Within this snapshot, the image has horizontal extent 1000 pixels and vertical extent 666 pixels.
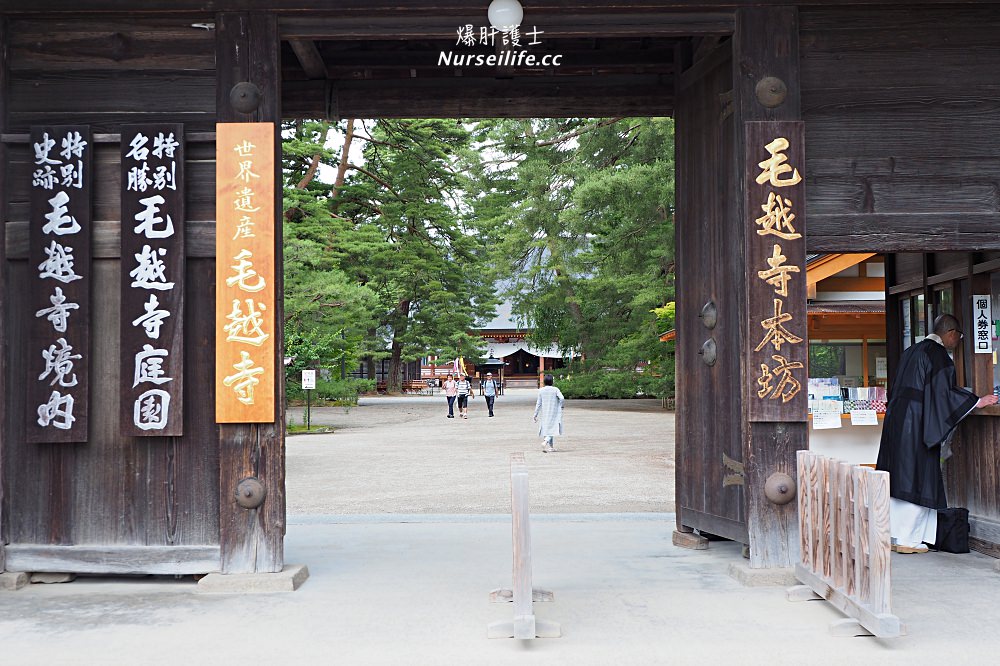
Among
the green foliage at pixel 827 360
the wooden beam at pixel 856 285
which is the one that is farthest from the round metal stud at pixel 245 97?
the wooden beam at pixel 856 285

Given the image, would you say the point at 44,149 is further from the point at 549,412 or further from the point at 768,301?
the point at 549,412

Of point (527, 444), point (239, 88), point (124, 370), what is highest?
point (239, 88)

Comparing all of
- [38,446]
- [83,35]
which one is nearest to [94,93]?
[83,35]

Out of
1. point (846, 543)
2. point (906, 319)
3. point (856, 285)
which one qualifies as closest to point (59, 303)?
point (846, 543)

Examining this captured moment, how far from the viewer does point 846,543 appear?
4.66 meters

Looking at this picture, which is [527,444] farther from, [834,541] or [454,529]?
[834,541]

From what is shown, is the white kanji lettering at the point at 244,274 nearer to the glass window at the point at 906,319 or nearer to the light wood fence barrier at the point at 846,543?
the light wood fence barrier at the point at 846,543

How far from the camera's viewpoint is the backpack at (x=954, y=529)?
6.77m

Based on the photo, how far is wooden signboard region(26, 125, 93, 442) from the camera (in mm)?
5758

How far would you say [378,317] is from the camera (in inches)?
1442

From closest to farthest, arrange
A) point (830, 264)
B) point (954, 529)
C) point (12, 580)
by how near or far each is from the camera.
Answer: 1. point (12, 580)
2. point (954, 529)
3. point (830, 264)

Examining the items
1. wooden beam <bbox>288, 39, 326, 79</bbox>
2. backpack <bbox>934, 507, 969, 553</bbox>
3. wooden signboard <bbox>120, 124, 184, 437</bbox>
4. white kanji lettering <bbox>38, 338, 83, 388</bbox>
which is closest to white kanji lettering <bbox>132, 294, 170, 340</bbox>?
wooden signboard <bbox>120, 124, 184, 437</bbox>

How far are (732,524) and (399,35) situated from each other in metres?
4.11

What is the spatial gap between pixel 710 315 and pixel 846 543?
2187 mm
